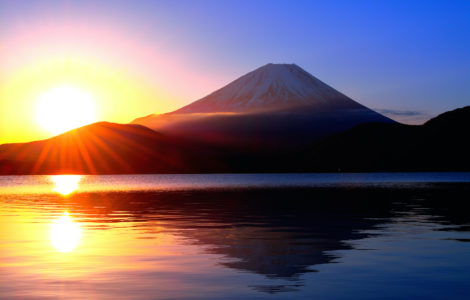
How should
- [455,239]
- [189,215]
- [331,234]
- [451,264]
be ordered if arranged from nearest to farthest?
[451,264], [455,239], [331,234], [189,215]

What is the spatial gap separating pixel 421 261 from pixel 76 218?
1106 inches

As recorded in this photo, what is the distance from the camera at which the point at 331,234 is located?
3281cm

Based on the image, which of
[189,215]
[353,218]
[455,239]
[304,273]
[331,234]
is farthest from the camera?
[189,215]

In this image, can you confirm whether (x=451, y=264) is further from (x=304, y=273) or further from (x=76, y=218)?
(x=76, y=218)

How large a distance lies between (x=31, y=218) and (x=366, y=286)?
3256 cm

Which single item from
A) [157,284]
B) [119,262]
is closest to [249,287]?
[157,284]

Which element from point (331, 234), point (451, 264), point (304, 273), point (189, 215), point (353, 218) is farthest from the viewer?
point (189, 215)

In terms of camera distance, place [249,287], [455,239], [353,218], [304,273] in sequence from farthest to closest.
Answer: [353,218] < [455,239] < [304,273] < [249,287]

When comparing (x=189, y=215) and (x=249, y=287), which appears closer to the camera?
(x=249, y=287)

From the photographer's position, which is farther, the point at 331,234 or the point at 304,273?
the point at 331,234

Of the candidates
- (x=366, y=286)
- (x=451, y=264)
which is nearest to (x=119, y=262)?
(x=366, y=286)

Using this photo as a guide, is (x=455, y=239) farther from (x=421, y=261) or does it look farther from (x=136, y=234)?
(x=136, y=234)

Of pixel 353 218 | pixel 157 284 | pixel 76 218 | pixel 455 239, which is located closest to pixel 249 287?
pixel 157 284

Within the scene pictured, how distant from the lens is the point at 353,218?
43812 mm
